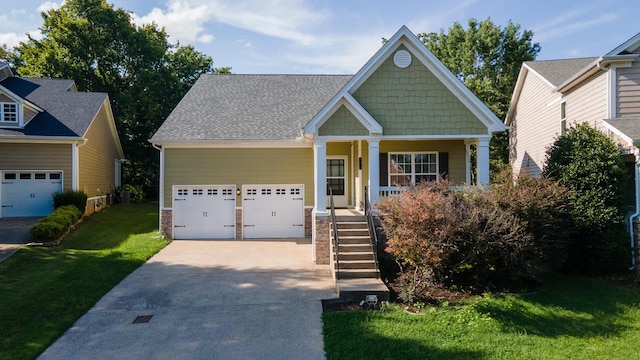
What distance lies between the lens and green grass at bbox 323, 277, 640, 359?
5859 mm

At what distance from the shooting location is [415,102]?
11.8 m

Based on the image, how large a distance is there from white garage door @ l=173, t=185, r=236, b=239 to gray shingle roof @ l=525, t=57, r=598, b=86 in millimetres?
13880

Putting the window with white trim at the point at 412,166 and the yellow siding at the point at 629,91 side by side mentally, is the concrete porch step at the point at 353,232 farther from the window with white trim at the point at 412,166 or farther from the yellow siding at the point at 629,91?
the yellow siding at the point at 629,91

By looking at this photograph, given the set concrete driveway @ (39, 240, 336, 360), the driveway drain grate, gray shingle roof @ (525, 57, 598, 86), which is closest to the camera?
concrete driveway @ (39, 240, 336, 360)

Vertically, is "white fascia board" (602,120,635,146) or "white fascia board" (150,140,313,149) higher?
"white fascia board" (150,140,313,149)

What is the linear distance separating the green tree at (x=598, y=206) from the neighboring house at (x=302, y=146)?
8.21 feet

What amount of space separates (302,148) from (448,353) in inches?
435

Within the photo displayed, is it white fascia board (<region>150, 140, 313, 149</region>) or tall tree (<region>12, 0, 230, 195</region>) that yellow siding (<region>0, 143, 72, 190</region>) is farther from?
tall tree (<region>12, 0, 230, 195</region>)

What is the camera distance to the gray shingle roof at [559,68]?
14938 millimetres

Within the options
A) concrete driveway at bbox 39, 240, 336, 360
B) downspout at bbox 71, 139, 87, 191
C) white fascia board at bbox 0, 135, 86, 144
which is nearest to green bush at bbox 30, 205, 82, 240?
downspout at bbox 71, 139, 87, 191

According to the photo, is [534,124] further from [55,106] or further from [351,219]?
[55,106]

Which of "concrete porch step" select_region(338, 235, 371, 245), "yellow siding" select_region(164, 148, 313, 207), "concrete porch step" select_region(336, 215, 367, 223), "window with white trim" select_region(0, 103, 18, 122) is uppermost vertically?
"window with white trim" select_region(0, 103, 18, 122)

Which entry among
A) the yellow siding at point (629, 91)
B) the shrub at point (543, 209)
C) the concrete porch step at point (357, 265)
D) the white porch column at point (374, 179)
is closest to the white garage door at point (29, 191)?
the white porch column at point (374, 179)

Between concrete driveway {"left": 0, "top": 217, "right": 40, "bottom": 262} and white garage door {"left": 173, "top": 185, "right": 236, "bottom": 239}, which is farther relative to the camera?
white garage door {"left": 173, "top": 185, "right": 236, "bottom": 239}
